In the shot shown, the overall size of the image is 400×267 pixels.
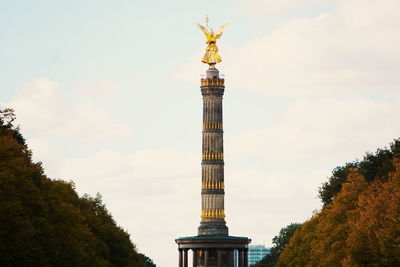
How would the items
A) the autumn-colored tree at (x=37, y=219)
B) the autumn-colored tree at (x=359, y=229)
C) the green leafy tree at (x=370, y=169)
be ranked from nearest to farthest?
the autumn-colored tree at (x=37, y=219) → the autumn-colored tree at (x=359, y=229) → the green leafy tree at (x=370, y=169)

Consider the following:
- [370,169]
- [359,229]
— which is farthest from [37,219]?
[370,169]

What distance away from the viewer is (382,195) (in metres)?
98.2

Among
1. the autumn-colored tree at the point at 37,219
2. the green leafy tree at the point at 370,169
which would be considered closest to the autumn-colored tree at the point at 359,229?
the green leafy tree at the point at 370,169

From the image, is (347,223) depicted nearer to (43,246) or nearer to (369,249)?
(369,249)

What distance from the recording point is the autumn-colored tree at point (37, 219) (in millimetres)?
86500

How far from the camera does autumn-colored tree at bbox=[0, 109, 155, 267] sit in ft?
284

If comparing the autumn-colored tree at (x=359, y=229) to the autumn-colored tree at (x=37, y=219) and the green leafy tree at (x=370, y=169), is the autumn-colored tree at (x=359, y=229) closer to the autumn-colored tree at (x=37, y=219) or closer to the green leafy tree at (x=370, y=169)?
the green leafy tree at (x=370, y=169)

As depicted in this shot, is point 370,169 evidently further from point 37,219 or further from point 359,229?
point 37,219

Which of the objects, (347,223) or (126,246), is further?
(126,246)

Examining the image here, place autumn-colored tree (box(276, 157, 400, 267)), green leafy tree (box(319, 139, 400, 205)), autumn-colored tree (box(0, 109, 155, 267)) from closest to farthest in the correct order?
autumn-colored tree (box(0, 109, 155, 267)) < autumn-colored tree (box(276, 157, 400, 267)) < green leafy tree (box(319, 139, 400, 205))

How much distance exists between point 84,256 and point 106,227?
31.1 m

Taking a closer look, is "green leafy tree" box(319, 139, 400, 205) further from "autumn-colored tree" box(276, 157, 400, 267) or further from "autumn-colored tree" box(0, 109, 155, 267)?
"autumn-colored tree" box(0, 109, 155, 267)

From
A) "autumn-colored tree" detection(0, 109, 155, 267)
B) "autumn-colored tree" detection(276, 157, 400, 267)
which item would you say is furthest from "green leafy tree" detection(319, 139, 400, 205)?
"autumn-colored tree" detection(0, 109, 155, 267)

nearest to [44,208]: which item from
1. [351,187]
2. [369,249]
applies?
[369,249]
